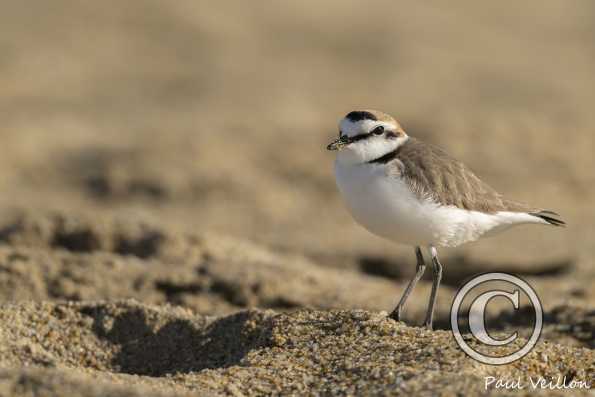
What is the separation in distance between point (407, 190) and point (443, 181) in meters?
0.27

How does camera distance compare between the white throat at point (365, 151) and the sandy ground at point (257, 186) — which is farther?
the white throat at point (365, 151)

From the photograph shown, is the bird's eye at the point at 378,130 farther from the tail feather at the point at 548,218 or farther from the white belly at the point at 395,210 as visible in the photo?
the tail feather at the point at 548,218

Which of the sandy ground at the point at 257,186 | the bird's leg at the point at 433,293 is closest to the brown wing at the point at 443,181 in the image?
the bird's leg at the point at 433,293

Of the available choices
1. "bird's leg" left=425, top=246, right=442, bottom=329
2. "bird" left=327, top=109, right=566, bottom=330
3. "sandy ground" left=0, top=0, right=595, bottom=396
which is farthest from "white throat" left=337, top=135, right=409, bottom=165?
"sandy ground" left=0, top=0, right=595, bottom=396

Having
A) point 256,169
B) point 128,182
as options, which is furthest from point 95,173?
point 256,169

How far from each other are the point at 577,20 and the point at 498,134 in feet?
34.6

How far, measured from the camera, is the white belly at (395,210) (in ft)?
15.2

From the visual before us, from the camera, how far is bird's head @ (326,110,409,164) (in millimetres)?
4797

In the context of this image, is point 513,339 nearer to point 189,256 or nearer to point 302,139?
point 189,256

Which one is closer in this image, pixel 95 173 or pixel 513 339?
pixel 513 339

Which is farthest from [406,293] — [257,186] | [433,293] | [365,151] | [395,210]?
[257,186]

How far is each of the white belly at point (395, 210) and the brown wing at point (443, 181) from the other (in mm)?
53

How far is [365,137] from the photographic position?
190 inches

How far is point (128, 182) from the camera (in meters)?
10.5
